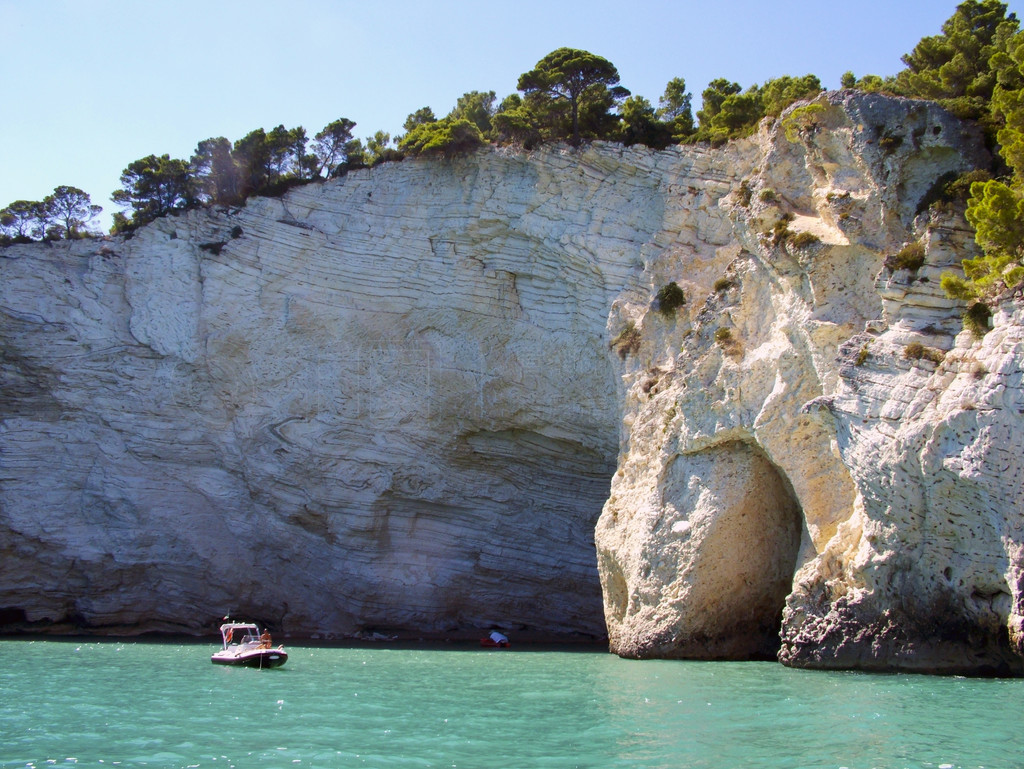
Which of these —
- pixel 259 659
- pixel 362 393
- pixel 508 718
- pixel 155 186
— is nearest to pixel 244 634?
pixel 259 659

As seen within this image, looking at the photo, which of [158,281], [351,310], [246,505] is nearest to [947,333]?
[351,310]

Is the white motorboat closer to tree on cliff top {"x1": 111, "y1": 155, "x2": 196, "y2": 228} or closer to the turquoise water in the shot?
the turquoise water

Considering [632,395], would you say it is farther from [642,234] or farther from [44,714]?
[44,714]

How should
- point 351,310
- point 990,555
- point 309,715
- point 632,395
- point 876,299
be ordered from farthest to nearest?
1. point 351,310
2. point 632,395
3. point 876,299
4. point 990,555
5. point 309,715

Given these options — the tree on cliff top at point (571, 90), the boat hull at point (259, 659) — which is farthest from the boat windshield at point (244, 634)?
the tree on cliff top at point (571, 90)

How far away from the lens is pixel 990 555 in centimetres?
1702

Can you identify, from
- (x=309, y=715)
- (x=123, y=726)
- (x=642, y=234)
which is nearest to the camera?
(x=123, y=726)

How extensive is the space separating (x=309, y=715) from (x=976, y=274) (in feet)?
47.9

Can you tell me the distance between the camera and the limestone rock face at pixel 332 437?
32.8 metres

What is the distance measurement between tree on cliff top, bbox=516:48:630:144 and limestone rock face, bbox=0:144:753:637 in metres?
3.20

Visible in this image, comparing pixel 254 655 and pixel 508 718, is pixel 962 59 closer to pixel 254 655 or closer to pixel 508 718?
pixel 508 718

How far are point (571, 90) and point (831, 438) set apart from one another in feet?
67.8

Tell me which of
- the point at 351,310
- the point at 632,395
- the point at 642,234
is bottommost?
the point at 632,395

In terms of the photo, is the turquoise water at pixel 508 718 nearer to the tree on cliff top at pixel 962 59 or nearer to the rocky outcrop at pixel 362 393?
the rocky outcrop at pixel 362 393
